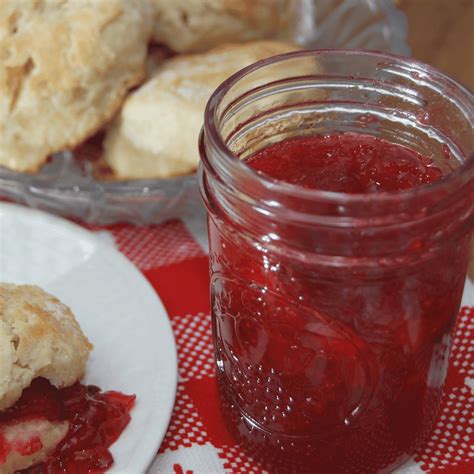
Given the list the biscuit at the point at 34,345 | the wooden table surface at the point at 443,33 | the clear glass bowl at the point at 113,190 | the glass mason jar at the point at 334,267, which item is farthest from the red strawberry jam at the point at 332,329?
the wooden table surface at the point at 443,33

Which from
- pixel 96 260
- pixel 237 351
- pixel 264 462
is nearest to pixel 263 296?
pixel 237 351

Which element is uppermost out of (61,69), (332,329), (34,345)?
(332,329)

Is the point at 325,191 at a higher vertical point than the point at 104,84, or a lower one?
higher

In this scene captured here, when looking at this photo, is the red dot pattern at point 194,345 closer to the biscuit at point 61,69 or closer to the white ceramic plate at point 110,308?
the white ceramic plate at point 110,308

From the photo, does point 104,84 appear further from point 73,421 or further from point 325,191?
point 325,191

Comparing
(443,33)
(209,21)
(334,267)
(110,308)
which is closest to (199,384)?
(110,308)

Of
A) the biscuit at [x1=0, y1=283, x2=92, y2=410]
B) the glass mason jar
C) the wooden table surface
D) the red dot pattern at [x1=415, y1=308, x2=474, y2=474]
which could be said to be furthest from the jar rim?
the wooden table surface
